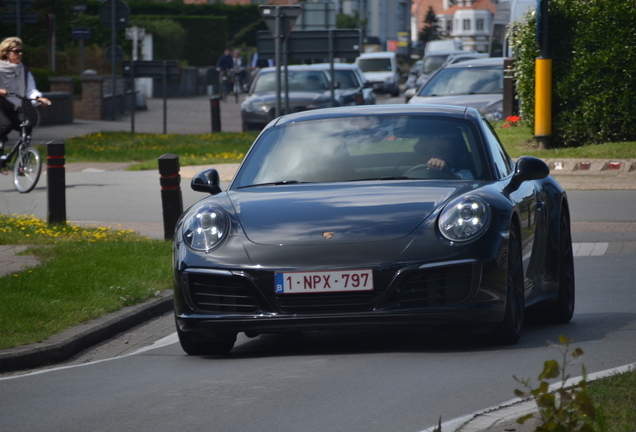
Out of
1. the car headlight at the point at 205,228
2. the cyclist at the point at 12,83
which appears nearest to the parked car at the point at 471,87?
the cyclist at the point at 12,83

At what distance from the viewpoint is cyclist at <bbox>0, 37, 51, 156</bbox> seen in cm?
1590

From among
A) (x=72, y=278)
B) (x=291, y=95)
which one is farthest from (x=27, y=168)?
(x=291, y=95)

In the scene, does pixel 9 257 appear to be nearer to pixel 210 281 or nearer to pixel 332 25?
pixel 210 281

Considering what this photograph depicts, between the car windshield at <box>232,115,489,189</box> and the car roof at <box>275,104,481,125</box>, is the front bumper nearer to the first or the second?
the car windshield at <box>232,115,489,189</box>

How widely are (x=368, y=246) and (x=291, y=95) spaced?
23.1 metres

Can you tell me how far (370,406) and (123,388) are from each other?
1.36 meters

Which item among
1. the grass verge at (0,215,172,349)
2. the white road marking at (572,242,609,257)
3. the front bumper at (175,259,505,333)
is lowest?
the white road marking at (572,242,609,257)

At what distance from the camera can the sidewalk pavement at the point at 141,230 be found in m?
4.75

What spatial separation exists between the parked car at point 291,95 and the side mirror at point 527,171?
70.3 ft

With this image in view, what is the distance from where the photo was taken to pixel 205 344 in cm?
666

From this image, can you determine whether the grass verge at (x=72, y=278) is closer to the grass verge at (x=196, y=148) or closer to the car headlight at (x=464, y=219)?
the car headlight at (x=464, y=219)

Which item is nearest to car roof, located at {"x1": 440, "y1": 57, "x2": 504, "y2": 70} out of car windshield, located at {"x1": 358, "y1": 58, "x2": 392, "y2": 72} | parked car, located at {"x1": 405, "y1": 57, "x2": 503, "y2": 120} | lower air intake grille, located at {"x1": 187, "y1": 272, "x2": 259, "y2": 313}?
parked car, located at {"x1": 405, "y1": 57, "x2": 503, "y2": 120}

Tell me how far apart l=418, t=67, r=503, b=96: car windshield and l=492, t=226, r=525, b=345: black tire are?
55.9 feet

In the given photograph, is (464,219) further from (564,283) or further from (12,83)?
(12,83)
